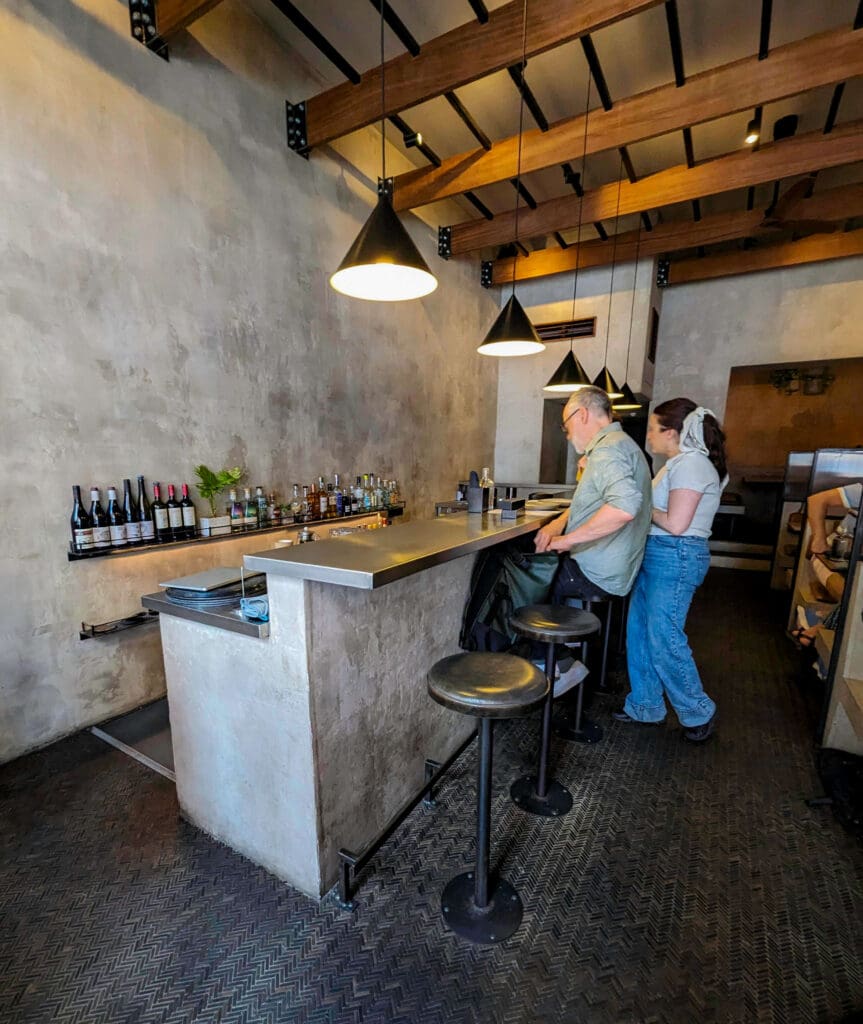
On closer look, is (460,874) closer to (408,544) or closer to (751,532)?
(408,544)

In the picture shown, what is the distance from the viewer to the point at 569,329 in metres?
5.90

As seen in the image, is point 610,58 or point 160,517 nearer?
point 160,517

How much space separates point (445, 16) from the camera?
3105 mm

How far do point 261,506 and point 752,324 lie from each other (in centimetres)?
653

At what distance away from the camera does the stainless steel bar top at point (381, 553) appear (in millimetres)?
1161

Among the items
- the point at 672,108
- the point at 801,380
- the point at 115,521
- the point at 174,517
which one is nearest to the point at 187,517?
the point at 174,517

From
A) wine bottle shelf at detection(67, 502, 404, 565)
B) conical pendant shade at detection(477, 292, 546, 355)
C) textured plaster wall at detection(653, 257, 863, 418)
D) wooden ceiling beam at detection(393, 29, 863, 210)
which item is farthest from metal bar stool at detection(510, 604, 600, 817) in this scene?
textured plaster wall at detection(653, 257, 863, 418)

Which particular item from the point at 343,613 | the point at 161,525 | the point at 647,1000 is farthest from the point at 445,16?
the point at 647,1000

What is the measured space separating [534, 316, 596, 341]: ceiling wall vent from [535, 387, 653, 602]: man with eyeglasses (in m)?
4.25

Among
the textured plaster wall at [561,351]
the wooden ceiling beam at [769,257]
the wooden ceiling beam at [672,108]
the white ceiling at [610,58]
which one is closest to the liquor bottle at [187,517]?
the white ceiling at [610,58]

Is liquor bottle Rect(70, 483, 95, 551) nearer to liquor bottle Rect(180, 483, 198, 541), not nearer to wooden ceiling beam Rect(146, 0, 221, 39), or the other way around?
liquor bottle Rect(180, 483, 198, 541)

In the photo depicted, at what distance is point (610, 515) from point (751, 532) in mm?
5847

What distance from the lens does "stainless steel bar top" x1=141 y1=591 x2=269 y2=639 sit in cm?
137

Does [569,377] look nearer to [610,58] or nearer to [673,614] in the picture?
[673,614]
